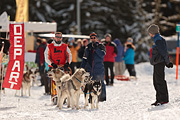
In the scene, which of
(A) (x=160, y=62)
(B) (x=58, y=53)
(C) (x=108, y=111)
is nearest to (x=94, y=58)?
(B) (x=58, y=53)

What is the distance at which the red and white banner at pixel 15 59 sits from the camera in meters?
9.27

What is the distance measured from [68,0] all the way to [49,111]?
29063 millimetres

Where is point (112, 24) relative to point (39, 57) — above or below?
above

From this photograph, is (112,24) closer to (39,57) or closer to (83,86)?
(39,57)

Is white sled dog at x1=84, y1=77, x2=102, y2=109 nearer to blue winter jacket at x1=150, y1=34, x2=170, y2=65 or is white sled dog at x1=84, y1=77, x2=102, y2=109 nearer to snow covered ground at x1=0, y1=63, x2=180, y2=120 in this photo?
snow covered ground at x1=0, y1=63, x2=180, y2=120

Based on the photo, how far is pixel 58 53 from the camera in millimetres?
8688

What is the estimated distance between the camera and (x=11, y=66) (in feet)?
30.6

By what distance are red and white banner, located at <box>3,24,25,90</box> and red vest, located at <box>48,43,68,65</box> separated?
1089 mm

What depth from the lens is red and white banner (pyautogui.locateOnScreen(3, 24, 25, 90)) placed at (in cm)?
927

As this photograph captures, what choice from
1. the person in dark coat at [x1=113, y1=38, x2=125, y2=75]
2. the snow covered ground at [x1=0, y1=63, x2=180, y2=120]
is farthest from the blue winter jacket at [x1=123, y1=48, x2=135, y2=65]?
the snow covered ground at [x1=0, y1=63, x2=180, y2=120]

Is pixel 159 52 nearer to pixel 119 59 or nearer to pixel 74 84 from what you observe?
pixel 74 84

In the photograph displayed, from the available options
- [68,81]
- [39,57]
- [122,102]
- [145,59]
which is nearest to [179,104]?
[122,102]

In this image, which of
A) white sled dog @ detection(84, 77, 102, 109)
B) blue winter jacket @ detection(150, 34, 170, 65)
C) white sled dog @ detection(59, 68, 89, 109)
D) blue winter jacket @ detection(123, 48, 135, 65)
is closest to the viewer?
blue winter jacket @ detection(150, 34, 170, 65)

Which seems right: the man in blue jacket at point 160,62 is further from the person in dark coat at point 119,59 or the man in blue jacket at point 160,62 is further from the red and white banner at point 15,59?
the person in dark coat at point 119,59
